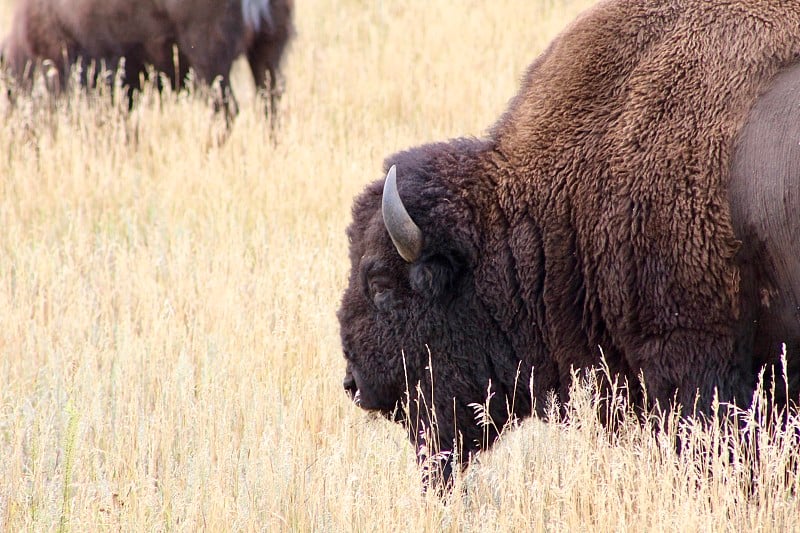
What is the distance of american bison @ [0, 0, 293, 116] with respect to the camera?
9.45 metres

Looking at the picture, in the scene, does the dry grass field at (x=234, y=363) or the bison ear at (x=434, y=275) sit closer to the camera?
the dry grass field at (x=234, y=363)

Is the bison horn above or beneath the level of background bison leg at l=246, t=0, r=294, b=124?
beneath

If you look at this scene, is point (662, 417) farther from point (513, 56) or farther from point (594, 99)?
point (513, 56)

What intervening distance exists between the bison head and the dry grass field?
21 cm

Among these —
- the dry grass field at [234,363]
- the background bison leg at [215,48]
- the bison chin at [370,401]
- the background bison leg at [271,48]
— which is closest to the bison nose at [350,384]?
the bison chin at [370,401]

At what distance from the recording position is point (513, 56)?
39.4 feet

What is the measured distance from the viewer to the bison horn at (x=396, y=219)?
3.82 meters

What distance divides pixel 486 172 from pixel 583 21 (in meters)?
0.74

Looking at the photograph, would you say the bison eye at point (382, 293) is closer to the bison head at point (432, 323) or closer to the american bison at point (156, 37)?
the bison head at point (432, 323)

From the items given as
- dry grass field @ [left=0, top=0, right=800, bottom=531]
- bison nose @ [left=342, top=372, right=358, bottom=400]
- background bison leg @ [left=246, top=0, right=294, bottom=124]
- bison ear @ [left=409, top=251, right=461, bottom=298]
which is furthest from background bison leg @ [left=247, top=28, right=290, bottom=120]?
bison ear @ [left=409, top=251, right=461, bottom=298]

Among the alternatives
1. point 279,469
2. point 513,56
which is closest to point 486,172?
point 279,469

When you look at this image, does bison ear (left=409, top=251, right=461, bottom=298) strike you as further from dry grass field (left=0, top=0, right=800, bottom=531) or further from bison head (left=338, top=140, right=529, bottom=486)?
dry grass field (left=0, top=0, right=800, bottom=531)

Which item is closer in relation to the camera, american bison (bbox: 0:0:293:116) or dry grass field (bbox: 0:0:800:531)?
dry grass field (bbox: 0:0:800:531)

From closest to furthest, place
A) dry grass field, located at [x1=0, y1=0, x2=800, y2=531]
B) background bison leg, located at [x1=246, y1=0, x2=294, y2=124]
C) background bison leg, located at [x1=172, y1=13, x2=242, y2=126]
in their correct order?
dry grass field, located at [x1=0, y1=0, x2=800, y2=531]
background bison leg, located at [x1=172, y1=13, x2=242, y2=126]
background bison leg, located at [x1=246, y1=0, x2=294, y2=124]
